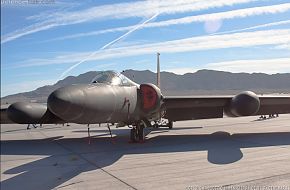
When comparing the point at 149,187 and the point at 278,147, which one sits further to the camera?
the point at 278,147

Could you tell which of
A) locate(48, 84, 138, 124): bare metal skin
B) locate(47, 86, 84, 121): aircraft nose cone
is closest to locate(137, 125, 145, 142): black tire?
locate(48, 84, 138, 124): bare metal skin

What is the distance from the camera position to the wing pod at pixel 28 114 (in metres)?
12.6

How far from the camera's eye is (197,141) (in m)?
12.1

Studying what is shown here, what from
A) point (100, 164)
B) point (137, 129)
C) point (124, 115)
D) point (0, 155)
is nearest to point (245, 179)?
point (100, 164)

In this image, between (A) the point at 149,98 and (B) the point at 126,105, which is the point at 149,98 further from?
(B) the point at 126,105

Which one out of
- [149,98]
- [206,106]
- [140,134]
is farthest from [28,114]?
[206,106]

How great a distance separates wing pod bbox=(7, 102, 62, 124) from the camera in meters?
12.6

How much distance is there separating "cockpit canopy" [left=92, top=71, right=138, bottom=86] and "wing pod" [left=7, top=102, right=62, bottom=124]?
3445 mm

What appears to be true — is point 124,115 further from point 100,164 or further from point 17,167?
point 17,167

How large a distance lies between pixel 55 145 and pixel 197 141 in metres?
5.42

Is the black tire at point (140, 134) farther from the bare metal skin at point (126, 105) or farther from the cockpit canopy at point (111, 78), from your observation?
the cockpit canopy at point (111, 78)

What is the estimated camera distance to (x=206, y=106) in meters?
13.9

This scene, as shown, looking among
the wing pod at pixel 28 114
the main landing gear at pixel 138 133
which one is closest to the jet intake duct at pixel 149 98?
the main landing gear at pixel 138 133

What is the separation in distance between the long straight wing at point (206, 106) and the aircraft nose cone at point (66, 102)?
5.71m
